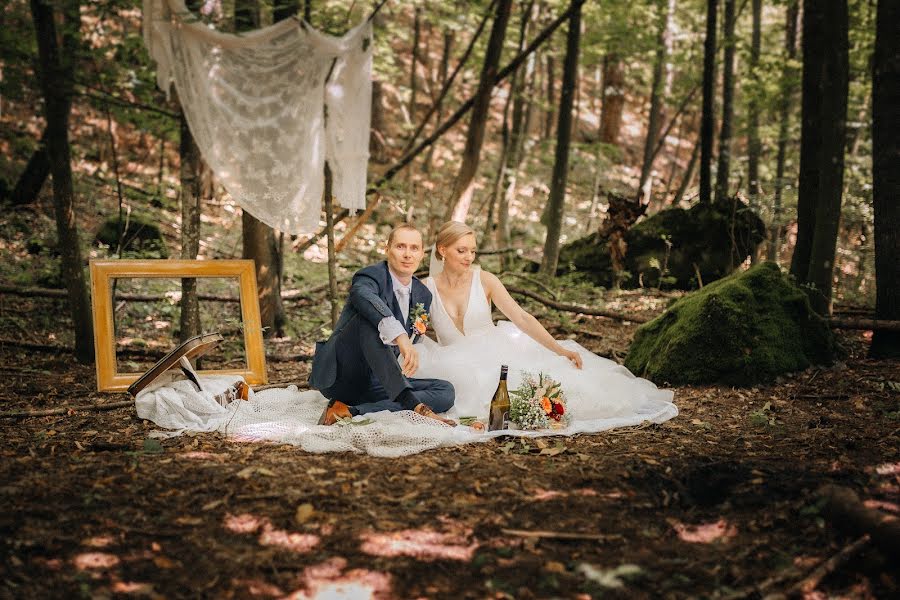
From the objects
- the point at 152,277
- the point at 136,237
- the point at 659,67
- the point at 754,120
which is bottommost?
the point at 152,277

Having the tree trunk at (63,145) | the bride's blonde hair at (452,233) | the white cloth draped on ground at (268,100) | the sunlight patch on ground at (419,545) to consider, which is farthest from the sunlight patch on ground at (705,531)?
the tree trunk at (63,145)

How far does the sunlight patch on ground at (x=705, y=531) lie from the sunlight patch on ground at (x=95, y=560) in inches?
86.9

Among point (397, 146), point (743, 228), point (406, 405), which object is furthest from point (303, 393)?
point (397, 146)

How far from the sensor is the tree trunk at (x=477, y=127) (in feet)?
28.9

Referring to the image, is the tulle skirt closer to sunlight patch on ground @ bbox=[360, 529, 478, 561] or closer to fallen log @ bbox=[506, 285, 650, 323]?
sunlight patch on ground @ bbox=[360, 529, 478, 561]

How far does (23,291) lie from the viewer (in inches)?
277

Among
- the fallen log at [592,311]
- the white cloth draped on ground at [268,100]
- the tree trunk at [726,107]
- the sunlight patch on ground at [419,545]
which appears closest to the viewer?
the sunlight patch on ground at [419,545]

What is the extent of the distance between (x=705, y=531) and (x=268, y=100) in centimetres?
487

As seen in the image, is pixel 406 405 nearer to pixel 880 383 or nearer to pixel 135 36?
pixel 880 383

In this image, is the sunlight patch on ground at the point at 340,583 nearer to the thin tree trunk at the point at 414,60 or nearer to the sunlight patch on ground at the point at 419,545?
the sunlight patch on ground at the point at 419,545

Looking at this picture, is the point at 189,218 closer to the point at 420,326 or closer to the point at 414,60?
the point at 420,326

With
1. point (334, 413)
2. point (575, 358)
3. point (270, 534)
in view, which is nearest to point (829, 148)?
point (575, 358)

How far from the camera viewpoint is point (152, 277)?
5562mm

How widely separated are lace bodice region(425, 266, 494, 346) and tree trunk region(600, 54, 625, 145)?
14.4m
